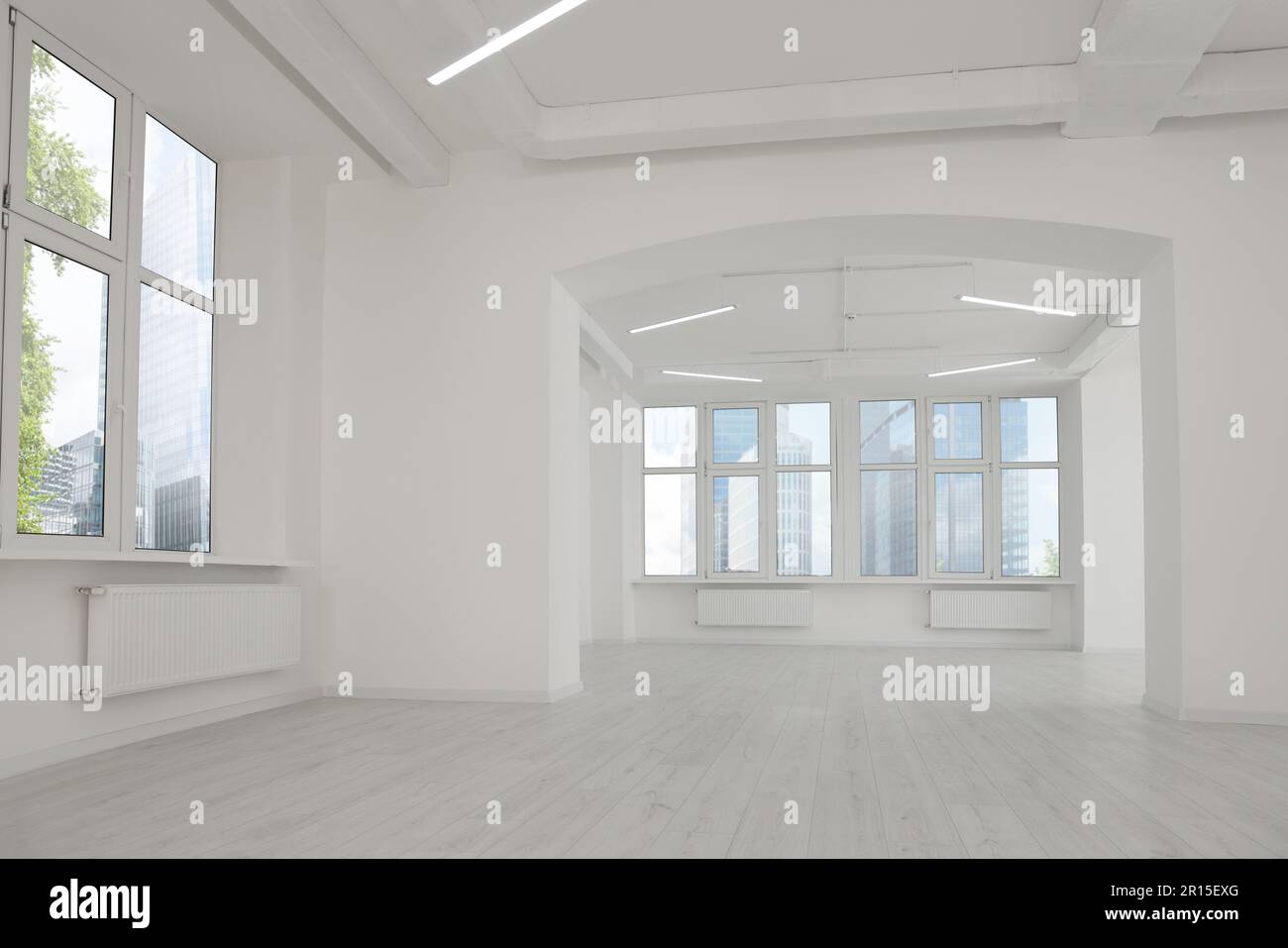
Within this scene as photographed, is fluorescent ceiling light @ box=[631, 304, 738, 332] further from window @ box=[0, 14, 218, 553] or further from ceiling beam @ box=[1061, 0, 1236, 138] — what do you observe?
window @ box=[0, 14, 218, 553]

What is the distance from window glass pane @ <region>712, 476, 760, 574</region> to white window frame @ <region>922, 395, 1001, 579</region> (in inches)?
86.9

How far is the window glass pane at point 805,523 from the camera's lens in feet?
42.5

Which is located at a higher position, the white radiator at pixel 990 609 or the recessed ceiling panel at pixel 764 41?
the recessed ceiling panel at pixel 764 41

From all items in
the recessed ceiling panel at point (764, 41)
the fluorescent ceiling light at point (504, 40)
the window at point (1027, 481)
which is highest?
the recessed ceiling panel at point (764, 41)

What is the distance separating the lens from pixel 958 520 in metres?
12.7

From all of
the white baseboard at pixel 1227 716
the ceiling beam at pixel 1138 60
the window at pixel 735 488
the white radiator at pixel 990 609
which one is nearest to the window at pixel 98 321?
the ceiling beam at pixel 1138 60

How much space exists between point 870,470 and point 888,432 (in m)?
0.55

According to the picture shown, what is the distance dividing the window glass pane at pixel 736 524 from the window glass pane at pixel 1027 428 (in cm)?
323

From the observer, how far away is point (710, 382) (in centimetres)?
1263

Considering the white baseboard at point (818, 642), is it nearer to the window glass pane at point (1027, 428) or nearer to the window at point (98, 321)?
the window glass pane at point (1027, 428)

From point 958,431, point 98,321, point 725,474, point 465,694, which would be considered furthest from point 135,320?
point 958,431
